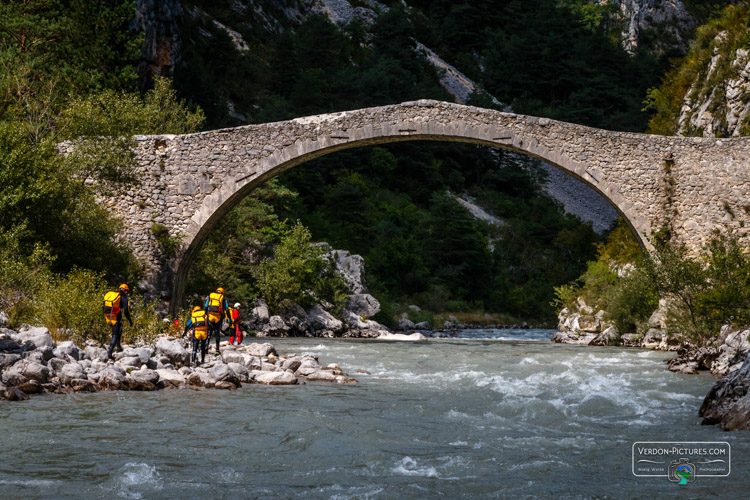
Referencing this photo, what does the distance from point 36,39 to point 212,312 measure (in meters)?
14.6

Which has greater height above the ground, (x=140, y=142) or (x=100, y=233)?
(x=140, y=142)

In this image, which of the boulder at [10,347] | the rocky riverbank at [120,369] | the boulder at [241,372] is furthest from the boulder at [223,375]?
the boulder at [10,347]

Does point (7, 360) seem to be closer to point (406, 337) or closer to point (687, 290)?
point (687, 290)

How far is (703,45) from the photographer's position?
2025 cm

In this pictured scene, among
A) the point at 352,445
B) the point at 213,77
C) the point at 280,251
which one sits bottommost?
the point at 352,445

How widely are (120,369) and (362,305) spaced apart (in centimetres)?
1522

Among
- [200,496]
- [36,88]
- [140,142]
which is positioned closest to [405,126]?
[140,142]

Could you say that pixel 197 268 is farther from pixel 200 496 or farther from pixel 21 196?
pixel 200 496

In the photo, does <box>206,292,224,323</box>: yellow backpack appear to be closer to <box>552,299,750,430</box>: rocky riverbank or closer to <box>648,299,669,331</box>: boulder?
<box>552,299,750,430</box>: rocky riverbank

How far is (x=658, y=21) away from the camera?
5447 cm

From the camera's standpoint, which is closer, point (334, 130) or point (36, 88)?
point (334, 130)

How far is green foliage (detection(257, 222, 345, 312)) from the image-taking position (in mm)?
20141

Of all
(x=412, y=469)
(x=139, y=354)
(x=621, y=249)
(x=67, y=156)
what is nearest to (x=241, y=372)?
(x=139, y=354)

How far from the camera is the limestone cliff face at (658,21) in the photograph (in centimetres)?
5125
